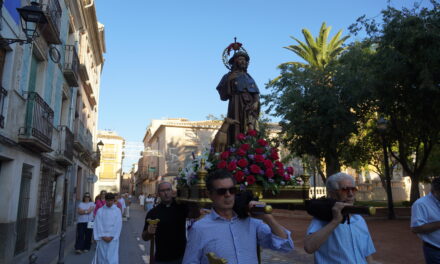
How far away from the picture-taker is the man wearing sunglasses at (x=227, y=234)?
2.33 metres

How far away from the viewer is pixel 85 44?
20.6 m

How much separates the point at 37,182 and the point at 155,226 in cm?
960

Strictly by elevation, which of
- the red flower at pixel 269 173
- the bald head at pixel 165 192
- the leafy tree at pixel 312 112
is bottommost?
the bald head at pixel 165 192

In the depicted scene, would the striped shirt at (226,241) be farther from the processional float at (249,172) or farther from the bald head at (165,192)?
the bald head at (165,192)

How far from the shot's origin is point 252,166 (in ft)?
13.9

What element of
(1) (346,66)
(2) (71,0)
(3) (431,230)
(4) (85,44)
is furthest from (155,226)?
(4) (85,44)

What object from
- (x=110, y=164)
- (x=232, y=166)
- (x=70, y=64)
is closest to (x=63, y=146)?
(x=70, y=64)

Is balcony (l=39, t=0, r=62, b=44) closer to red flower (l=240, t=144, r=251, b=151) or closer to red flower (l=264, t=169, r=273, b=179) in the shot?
red flower (l=240, t=144, r=251, b=151)

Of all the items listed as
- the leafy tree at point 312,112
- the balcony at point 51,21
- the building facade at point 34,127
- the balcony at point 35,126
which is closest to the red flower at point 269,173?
the building facade at point 34,127

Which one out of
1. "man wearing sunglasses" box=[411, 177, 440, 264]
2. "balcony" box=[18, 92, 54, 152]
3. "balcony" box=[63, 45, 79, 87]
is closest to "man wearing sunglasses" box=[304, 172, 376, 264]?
"man wearing sunglasses" box=[411, 177, 440, 264]

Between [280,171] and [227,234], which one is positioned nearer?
[227,234]

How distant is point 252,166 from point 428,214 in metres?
2.07

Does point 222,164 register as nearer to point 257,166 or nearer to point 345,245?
point 257,166

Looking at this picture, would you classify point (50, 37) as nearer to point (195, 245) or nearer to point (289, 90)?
point (195, 245)
